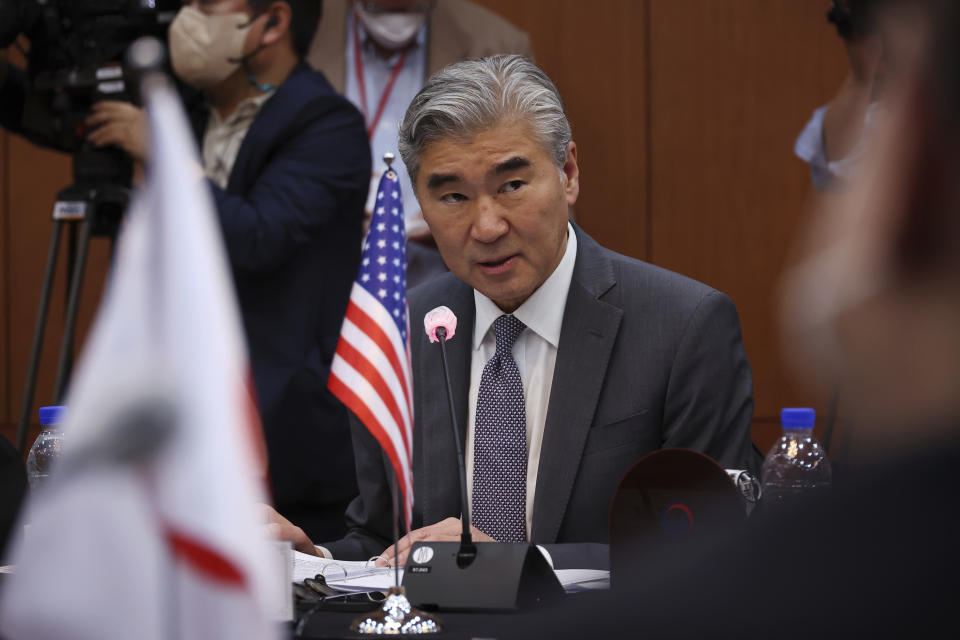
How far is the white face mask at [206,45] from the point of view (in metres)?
3.08

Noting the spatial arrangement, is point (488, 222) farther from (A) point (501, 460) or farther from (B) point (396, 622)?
(B) point (396, 622)

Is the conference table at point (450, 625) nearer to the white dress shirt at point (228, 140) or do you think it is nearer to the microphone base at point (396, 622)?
the microphone base at point (396, 622)

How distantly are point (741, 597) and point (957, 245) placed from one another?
5.9 inches

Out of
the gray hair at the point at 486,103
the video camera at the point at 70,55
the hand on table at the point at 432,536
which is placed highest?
the video camera at the point at 70,55

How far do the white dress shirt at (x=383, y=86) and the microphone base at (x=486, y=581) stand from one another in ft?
6.49

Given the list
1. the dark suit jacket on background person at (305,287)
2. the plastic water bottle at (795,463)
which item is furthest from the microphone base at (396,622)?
the dark suit jacket on background person at (305,287)

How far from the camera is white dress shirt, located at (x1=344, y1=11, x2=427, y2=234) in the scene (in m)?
3.29

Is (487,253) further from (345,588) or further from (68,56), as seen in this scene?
(68,56)

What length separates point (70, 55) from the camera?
2963mm

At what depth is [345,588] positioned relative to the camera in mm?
1403

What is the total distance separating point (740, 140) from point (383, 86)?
140 cm

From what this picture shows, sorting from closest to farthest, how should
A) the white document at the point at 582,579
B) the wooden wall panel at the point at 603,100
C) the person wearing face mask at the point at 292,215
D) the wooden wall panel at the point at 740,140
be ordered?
1. the white document at the point at 582,579
2. the person wearing face mask at the point at 292,215
3. the wooden wall panel at the point at 740,140
4. the wooden wall panel at the point at 603,100

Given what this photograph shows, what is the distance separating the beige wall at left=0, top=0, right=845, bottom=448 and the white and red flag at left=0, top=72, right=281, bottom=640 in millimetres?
3621

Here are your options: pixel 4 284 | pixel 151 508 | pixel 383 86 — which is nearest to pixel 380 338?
pixel 151 508
